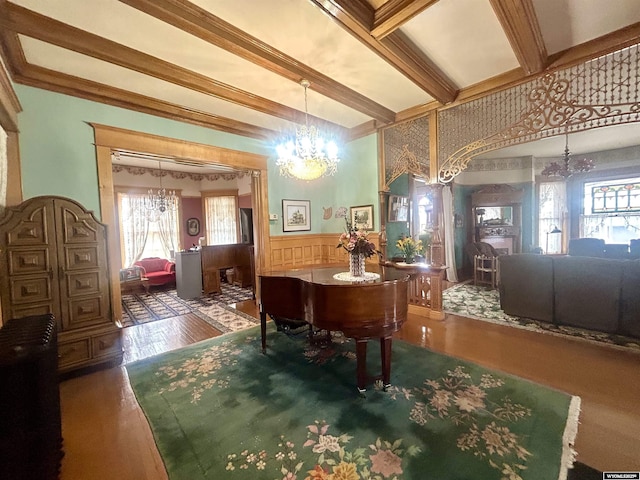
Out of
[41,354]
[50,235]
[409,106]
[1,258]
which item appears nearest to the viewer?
[41,354]

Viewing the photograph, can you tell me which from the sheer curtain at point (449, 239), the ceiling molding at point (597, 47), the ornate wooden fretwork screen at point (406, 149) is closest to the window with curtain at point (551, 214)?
the sheer curtain at point (449, 239)

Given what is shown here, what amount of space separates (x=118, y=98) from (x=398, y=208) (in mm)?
4570

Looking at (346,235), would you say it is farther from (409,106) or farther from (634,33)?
(634,33)

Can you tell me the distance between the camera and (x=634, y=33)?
8.27ft

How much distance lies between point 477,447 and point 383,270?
1.66 metres

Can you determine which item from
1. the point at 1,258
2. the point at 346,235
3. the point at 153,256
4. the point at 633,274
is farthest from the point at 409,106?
the point at 153,256

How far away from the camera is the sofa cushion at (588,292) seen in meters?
3.23

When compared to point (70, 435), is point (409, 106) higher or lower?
higher

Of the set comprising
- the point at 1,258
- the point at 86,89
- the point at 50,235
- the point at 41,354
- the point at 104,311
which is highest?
the point at 86,89

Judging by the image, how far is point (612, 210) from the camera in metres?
6.52

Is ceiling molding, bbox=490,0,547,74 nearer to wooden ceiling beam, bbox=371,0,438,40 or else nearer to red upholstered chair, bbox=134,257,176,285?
wooden ceiling beam, bbox=371,0,438,40

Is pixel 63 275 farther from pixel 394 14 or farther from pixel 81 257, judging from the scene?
pixel 394 14

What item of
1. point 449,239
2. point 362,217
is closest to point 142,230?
point 362,217

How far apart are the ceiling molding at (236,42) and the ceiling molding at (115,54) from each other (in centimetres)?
77
